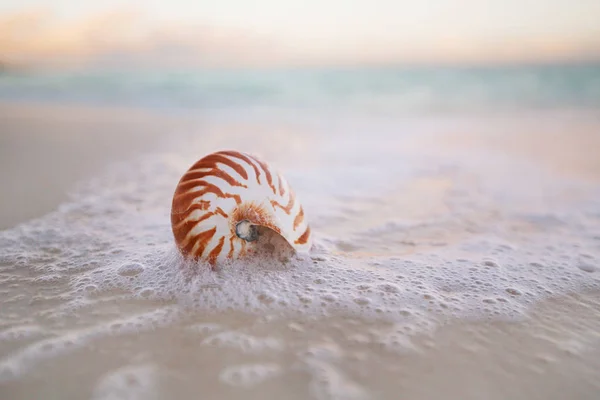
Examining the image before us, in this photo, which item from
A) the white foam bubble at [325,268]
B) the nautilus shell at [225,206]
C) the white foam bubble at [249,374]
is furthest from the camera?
the nautilus shell at [225,206]

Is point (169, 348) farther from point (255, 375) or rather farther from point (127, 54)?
point (127, 54)

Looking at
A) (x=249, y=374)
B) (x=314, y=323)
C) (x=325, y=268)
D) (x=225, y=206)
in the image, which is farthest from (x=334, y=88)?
(x=249, y=374)

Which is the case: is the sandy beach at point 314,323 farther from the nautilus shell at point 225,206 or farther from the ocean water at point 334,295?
the nautilus shell at point 225,206

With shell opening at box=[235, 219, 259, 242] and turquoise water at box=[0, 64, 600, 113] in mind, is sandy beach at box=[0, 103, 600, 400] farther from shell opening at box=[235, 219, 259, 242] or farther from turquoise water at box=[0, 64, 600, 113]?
turquoise water at box=[0, 64, 600, 113]

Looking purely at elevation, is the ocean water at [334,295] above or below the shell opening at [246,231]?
below

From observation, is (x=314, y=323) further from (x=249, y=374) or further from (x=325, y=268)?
(x=325, y=268)

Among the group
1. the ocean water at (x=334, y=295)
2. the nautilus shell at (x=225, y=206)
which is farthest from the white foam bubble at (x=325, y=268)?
the nautilus shell at (x=225, y=206)

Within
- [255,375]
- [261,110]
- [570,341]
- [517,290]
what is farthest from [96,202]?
[261,110]

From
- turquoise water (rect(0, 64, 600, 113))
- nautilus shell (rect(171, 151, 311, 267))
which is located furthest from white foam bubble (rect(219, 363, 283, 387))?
turquoise water (rect(0, 64, 600, 113))
